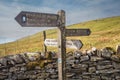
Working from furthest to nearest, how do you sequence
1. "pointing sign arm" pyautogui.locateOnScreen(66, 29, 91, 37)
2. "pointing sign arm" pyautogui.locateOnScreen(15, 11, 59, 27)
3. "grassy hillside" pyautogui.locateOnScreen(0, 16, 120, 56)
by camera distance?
"grassy hillside" pyautogui.locateOnScreen(0, 16, 120, 56), "pointing sign arm" pyautogui.locateOnScreen(66, 29, 91, 37), "pointing sign arm" pyautogui.locateOnScreen(15, 11, 59, 27)

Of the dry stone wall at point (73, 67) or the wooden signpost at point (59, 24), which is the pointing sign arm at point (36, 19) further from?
the dry stone wall at point (73, 67)

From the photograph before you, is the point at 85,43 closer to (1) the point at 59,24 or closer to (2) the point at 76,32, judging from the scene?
(2) the point at 76,32

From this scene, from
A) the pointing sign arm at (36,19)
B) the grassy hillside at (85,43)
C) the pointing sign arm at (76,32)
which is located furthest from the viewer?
the grassy hillside at (85,43)

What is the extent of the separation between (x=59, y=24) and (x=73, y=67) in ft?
14.0

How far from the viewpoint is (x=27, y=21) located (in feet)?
27.3

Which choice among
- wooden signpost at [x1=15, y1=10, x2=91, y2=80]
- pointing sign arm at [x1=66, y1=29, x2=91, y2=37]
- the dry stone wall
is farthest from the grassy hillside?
wooden signpost at [x1=15, y1=10, x2=91, y2=80]

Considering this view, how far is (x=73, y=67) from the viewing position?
43.0 ft

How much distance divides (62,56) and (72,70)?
13.1 ft

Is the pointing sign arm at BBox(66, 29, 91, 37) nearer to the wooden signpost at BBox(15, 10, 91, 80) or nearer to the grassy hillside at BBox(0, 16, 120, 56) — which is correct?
the wooden signpost at BBox(15, 10, 91, 80)

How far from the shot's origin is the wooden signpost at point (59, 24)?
27.5 feet

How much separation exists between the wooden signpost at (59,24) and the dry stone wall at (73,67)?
134 inches

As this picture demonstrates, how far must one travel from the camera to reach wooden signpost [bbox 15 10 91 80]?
27.5ft

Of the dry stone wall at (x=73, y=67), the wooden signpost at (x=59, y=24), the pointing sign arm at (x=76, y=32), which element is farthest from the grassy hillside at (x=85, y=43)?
the wooden signpost at (x=59, y=24)

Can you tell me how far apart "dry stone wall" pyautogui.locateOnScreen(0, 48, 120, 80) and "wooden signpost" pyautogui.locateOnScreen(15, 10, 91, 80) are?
3413mm
